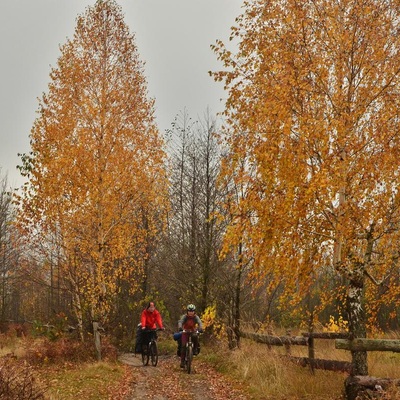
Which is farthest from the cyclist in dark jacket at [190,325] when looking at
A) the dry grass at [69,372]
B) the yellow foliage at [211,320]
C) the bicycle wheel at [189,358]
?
the dry grass at [69,372]

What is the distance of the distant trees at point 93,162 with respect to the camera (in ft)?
51.8

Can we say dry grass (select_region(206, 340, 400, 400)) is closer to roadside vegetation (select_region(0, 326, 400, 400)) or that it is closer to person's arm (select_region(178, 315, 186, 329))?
roadside vegetation (select_region(0, 326, 400, 400))

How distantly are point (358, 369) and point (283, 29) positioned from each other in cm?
639

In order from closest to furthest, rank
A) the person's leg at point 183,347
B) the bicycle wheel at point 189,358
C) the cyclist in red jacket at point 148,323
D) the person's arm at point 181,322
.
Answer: the bicycle wheel at point 189,358 < the person's leg at point 183,347 < the person's arm at point 181,322 < the cyclist in red jacket at point 148,323

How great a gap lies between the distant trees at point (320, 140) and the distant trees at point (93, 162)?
7699 mm

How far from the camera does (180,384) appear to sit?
12.6 metres

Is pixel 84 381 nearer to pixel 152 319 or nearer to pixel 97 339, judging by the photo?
pixel 97 339

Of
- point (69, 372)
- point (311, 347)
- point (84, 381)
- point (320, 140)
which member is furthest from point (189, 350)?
point (320, 140)

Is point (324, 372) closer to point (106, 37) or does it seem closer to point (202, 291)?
point (202, 291)

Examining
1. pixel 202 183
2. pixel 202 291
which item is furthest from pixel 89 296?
pixel 202 183

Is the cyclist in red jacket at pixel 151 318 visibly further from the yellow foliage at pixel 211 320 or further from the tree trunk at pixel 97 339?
the tree trunk at pixel 97 339

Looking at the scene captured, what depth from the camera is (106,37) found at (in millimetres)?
17953

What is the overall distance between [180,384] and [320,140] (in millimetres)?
7453

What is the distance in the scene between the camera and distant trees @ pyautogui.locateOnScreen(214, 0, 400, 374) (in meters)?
8.30
